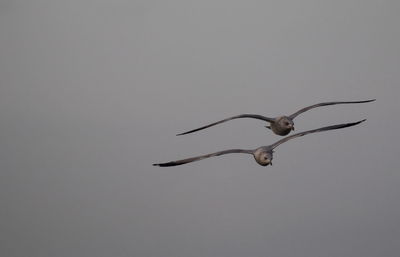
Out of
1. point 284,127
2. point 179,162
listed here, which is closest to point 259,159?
point 284,127

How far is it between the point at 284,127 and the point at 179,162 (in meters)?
2.30

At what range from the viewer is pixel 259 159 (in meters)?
11.4

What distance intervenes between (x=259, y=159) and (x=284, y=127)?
2.49ft

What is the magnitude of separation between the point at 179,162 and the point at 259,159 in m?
1.66

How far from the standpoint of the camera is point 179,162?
1026cm

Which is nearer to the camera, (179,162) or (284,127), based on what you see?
(179,162)

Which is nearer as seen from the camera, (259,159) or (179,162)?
(179,162)

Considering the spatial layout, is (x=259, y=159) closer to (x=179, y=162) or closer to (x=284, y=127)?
(x=284, y=127)

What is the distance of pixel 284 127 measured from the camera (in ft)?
38.9
